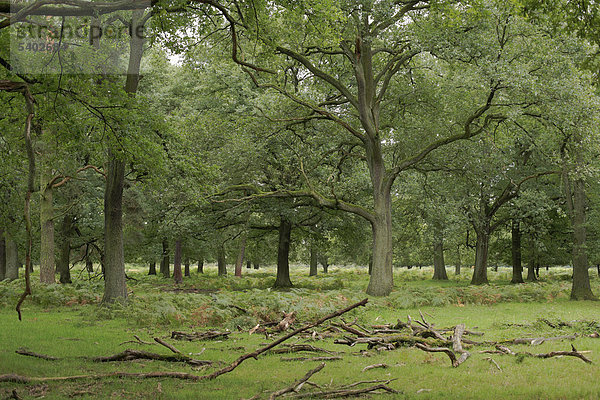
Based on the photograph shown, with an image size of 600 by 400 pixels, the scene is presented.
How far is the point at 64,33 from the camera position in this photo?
1313 cm

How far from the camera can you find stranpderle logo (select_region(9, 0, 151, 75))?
7.96 metres

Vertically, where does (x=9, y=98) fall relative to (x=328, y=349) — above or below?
above

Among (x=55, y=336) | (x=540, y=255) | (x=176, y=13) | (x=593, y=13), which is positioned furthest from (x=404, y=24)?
(x=540, y=255)

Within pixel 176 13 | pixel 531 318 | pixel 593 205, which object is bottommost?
pixel 531 318

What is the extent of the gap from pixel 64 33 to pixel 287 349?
10445 millimetres

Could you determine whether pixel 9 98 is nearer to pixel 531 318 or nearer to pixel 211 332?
pixel 211 332

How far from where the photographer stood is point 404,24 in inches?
864

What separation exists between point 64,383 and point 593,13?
9.62 metres

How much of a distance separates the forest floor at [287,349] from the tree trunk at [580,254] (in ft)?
16.5

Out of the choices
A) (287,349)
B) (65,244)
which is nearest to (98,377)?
(287,349)

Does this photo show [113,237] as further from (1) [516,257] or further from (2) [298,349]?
(1) [516,257]

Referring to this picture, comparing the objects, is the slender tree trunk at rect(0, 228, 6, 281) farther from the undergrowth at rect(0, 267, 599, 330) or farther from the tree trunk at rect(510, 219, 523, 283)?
the tree trunk at rect(510, 219, 523, 283)

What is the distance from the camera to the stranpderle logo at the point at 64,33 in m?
7.96

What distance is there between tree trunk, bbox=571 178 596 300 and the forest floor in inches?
198
